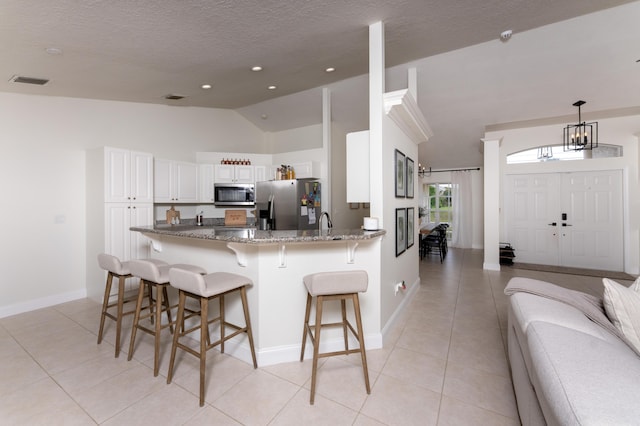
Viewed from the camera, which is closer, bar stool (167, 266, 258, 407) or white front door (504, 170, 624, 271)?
bar stool (167, 266, 258, 407)

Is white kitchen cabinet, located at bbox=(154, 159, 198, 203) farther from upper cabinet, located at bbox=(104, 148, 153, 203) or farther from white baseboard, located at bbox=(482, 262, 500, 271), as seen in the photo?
white baseboard, located at bbox=(482, 262, 500, 271)

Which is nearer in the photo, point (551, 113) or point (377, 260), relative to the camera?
point (377, 260)

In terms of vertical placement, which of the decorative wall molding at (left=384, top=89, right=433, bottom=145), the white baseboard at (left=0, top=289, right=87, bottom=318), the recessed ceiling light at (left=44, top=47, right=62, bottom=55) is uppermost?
the recessed ceiling light at (left=44, top=47, right=62, bottom=55)

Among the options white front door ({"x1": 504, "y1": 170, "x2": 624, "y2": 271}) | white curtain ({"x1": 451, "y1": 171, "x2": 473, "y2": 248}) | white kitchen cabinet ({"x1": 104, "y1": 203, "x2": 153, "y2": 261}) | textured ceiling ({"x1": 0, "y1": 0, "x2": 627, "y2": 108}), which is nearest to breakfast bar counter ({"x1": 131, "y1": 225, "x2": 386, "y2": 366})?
white kitchen cabinet ({"x1": 104, "y1": 203, "x2": 153, "y2": 261})

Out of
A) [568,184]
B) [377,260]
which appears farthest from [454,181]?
[377,260]

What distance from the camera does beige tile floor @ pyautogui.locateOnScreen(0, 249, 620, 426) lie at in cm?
175

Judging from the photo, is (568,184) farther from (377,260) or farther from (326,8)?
(326,8)

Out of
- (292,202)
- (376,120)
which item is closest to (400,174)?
(376,120)

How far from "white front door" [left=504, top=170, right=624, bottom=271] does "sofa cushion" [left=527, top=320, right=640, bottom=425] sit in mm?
5514

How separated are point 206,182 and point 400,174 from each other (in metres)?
3.44

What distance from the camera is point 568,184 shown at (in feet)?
18.5

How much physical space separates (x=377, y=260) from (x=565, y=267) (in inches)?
213

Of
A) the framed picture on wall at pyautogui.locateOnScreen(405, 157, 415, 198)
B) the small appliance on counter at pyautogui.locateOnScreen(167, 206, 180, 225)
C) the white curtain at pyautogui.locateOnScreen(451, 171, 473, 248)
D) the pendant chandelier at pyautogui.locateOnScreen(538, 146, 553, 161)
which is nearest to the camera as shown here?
the framed picture on wall at pyautogui.locateOnScreen(405, 157, 415, 198)

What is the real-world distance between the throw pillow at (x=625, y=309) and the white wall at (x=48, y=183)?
17.7ft
